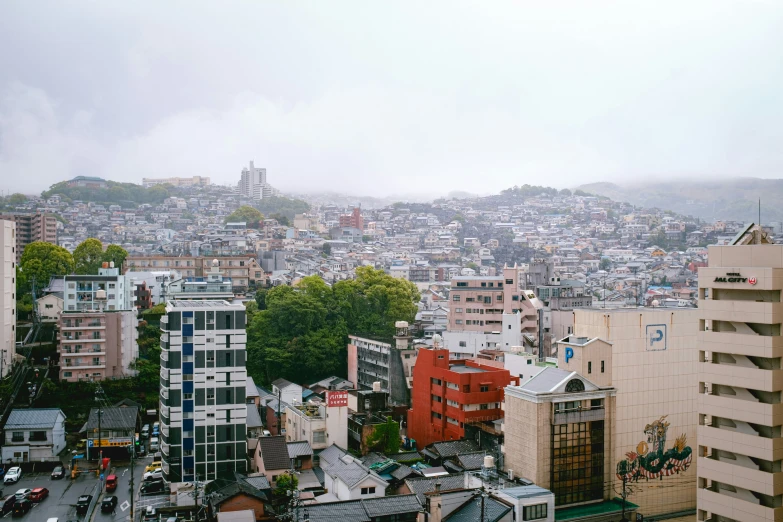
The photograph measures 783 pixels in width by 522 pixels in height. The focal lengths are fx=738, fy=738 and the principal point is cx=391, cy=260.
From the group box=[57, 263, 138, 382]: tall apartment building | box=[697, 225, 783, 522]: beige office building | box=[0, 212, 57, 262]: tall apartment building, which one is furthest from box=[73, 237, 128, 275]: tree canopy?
box=[697, 225, 783, 522]: beige office building

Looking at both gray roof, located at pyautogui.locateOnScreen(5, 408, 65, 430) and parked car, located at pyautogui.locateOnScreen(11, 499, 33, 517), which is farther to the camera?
gray roof, located at pyautogui.locateOnScreen(5, 408, 65, 430)

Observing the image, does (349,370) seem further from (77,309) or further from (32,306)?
(32,306)

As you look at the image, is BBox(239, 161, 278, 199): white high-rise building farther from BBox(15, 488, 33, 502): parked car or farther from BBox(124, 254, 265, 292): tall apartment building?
BBox(15, 488, 33, 502): parked car

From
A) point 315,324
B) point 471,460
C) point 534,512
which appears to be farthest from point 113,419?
point 534,512

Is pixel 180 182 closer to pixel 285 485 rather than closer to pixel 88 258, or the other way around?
pixel 88 258

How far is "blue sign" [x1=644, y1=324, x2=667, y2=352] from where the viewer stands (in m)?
28.9

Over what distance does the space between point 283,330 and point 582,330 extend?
1012 inches

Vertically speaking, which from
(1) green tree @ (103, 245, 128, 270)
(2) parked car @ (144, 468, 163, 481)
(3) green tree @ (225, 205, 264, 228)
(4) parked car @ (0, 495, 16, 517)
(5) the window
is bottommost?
(4) parked car @ (0, 495, 16, 517)

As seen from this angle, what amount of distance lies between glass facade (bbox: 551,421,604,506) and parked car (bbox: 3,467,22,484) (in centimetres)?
2268

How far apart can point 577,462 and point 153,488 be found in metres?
17.0

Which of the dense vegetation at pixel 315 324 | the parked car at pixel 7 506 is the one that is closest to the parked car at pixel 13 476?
the parked car at pixel 7 506

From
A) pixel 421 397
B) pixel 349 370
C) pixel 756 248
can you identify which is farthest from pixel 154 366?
pixel 756 248

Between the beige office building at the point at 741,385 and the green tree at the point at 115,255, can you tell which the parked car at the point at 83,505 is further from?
the green tree at the point at 115,255

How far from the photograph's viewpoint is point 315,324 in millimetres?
50625
